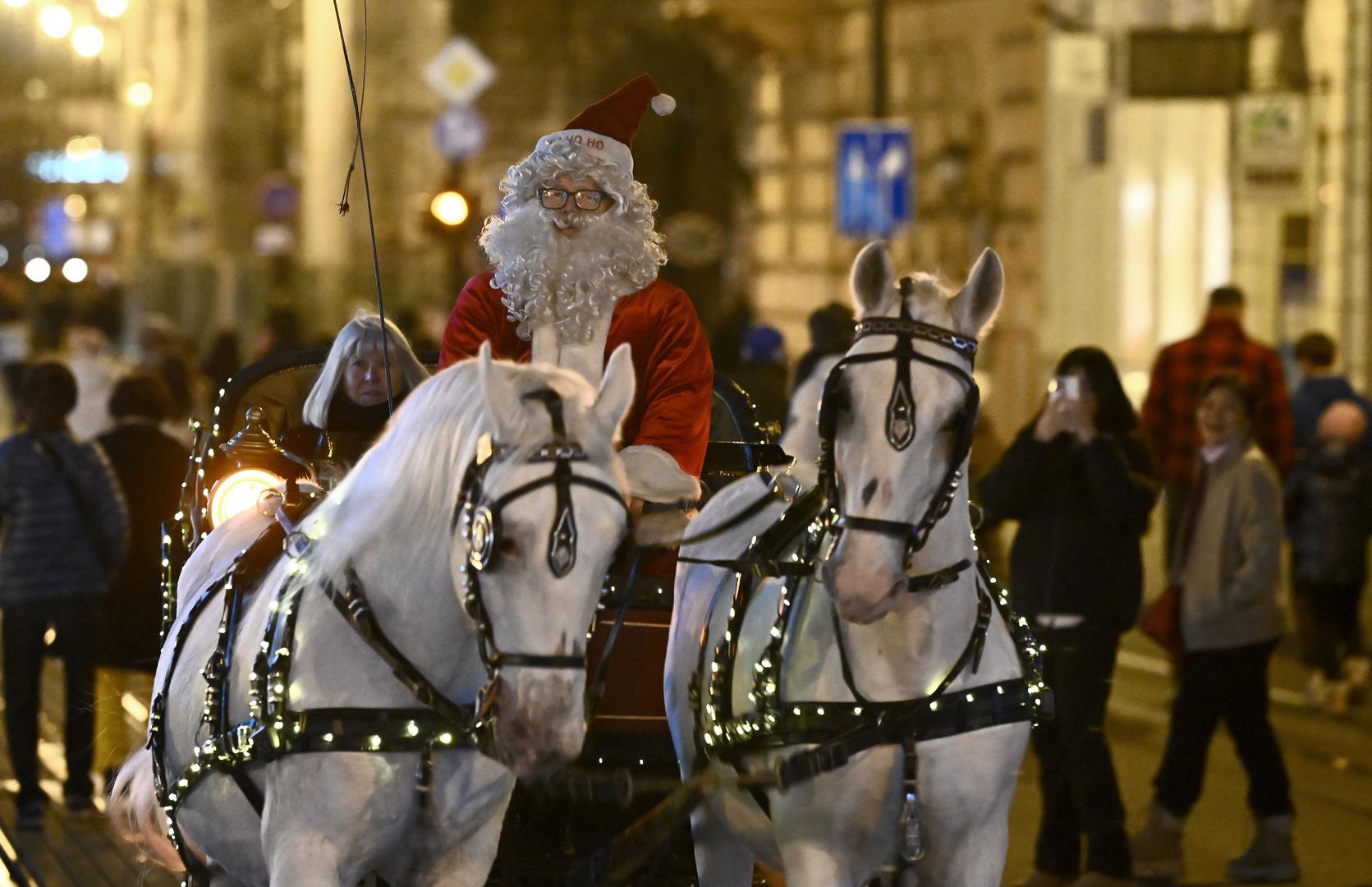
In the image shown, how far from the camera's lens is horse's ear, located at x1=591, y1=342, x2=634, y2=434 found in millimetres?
4637

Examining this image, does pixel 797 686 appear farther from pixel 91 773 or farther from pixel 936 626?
pixel 91 773

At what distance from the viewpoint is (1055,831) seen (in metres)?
8.71

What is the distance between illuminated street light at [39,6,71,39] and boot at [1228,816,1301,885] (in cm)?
4740

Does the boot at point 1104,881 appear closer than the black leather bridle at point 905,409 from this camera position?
No

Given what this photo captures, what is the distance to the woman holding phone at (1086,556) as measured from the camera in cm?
838

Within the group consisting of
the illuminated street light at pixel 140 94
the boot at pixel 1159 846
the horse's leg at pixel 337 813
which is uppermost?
the illuminated street light at pixel 140 94

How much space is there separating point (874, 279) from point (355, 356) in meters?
1.67

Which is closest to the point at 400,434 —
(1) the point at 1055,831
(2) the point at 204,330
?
(1) the point at 1055,831

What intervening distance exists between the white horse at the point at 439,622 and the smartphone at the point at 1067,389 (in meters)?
3.54

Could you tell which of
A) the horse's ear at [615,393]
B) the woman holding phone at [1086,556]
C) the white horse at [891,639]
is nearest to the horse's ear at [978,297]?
the white horse at [891,639]

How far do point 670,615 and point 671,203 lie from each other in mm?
23491

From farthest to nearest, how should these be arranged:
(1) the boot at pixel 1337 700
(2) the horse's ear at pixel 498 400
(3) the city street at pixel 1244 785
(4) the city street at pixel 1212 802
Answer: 1. (1) the boot at pixel 1337 700
2. (3) the city street at pixel 1244 785
3. (4) the city street at pixel 1212 802
4. (2) the horse's ear at pixel 498 400

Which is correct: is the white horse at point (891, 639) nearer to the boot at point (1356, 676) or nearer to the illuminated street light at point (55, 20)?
the boot at point (1356, 676)

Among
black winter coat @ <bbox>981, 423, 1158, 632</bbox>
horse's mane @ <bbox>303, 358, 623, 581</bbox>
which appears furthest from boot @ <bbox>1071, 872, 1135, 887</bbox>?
horse's mane @ <bbox>303, 358, 623, 581</bbox>
